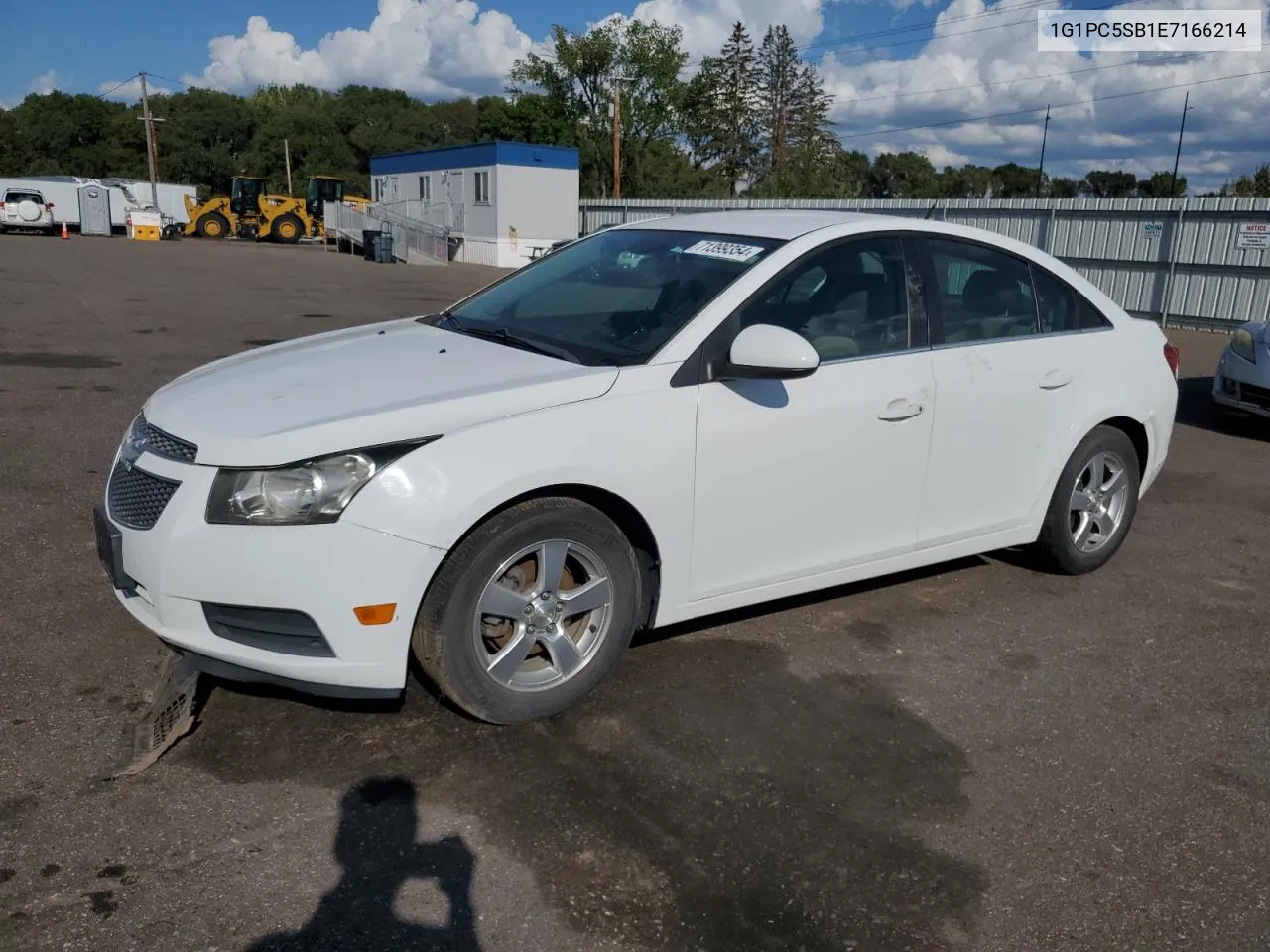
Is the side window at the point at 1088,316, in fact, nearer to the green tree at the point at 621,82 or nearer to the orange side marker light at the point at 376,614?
the orange side marker light at the point at 376,614

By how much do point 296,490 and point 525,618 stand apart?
0.83 m

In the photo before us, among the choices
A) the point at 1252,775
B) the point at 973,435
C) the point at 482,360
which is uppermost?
the point at 482,360

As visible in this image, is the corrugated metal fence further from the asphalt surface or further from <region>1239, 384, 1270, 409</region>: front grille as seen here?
the asphalt surface

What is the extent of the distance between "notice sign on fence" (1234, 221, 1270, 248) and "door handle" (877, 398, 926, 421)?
54.4 feet

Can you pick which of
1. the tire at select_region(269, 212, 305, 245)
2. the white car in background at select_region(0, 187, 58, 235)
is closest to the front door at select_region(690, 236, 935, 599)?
the tire at select_region(269, 212, 305, 245)

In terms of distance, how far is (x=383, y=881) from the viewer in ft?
8.89

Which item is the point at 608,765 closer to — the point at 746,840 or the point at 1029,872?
the point at 746,840

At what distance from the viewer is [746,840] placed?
295cm

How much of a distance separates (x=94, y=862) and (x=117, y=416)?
238 inches

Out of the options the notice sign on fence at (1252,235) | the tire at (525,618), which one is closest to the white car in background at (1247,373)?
the tire at (525,618)

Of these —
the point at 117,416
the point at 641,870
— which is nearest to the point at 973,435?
the point at 641,870

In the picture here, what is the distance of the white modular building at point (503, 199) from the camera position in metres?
36.5

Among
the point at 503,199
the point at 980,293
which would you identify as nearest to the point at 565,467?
the point at 980,293

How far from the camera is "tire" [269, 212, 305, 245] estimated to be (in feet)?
152
